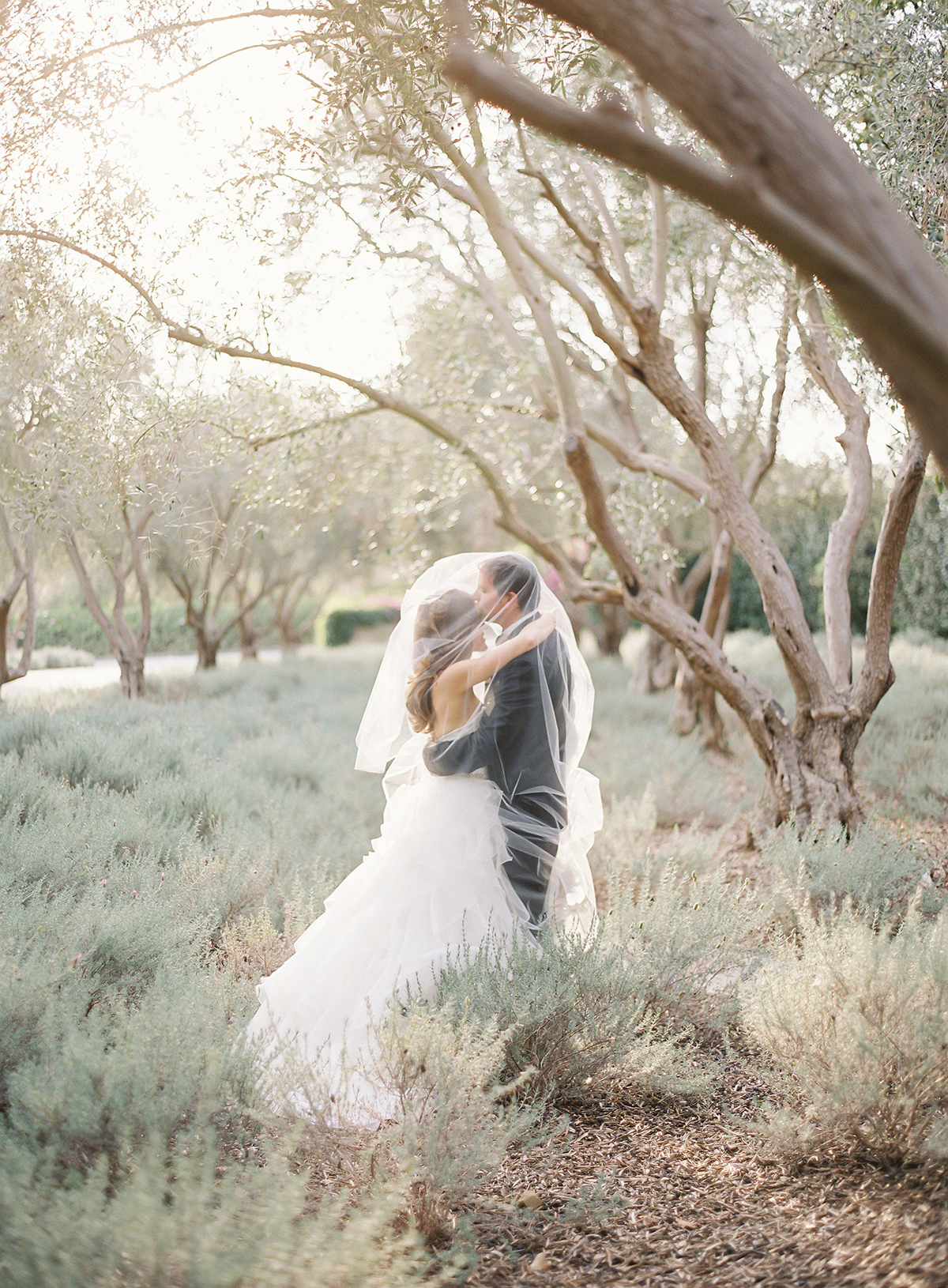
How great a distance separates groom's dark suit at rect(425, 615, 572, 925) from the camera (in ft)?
13.6

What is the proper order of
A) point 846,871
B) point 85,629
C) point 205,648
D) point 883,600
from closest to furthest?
point 846,871, point 883,600, point 205,648, point 85,629

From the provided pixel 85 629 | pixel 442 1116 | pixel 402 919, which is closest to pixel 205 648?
pixel 85 629

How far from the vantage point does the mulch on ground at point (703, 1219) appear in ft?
7.44

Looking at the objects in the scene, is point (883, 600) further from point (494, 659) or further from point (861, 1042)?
point (861, 1042)

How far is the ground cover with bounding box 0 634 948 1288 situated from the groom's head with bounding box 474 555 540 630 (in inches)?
53.4

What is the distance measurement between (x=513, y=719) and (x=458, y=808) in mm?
458

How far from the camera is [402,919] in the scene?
388 cm

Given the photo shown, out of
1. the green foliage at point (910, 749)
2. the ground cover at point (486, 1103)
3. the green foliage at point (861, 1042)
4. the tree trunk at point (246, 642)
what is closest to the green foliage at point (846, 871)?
the ground cover at point (486, 1103)

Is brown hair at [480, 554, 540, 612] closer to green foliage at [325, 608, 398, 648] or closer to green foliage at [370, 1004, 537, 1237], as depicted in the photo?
green foliage at [370, 1004, 537, 1237]

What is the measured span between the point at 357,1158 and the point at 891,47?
6475mm

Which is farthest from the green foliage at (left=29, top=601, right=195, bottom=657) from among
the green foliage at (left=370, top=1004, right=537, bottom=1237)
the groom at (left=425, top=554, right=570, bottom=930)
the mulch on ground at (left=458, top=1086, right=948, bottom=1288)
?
the mulch on ground at (left=458, top=1086, right=948, bottom=1288)

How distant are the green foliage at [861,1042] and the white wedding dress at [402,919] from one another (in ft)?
3.40

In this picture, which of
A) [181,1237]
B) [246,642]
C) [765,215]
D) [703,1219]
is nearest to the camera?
[765,215]

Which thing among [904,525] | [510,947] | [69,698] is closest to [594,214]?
[904,525]
